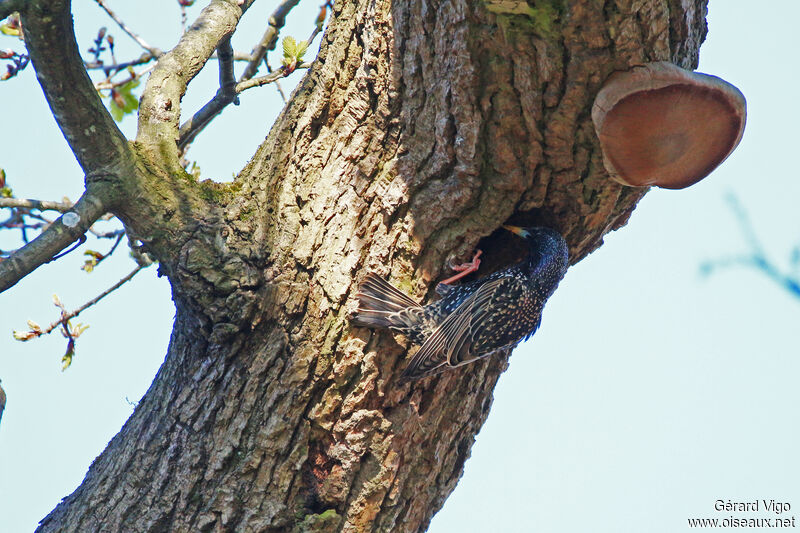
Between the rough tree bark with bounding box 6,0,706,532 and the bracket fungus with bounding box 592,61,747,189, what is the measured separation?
0.10 metres

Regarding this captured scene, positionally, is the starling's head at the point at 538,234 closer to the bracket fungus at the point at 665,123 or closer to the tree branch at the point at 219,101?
the bracket fungus at the point at 665,123

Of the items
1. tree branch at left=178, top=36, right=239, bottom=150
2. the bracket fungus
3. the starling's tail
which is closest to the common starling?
the starling's tail

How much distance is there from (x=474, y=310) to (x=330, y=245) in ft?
3.18

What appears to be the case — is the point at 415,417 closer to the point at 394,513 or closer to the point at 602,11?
the point at 394,513

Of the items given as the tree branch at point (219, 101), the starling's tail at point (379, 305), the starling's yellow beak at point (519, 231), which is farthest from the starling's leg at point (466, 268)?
the tree branch at point (219, 101)

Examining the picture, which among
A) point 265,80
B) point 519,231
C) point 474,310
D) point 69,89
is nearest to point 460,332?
point 474,310

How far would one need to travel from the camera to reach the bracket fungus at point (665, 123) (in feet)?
7.46

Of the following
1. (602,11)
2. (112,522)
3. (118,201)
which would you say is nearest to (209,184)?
(118,201)

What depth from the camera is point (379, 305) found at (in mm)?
2615

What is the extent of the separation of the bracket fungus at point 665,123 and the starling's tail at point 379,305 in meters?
0.91

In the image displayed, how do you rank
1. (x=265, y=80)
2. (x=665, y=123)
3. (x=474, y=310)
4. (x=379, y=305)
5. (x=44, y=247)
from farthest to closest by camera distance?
(x=265, y=80) < (x=474, y=310) < (x=379, y=305) < (x=665, y=123) < (x=44, y=247)

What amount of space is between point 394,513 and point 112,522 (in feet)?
3.43

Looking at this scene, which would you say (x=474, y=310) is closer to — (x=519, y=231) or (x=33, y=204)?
(x=519, y=231)

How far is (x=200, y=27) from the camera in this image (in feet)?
10.4
